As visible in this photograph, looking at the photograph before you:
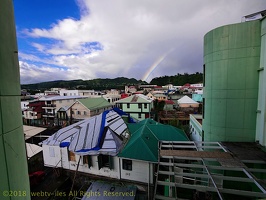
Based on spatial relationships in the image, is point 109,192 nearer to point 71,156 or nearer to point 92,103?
point 71,156

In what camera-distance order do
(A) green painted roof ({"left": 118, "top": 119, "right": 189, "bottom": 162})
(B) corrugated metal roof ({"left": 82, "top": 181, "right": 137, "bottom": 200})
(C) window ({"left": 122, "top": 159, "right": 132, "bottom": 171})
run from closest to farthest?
(B) corrugated metal roof ({"left": 82, "top": 181, "right": 137, "bottom": 200}) → (A) green painted roof ({"left": 118, "top": 119, "right": 189, "bottom": 162}) → (C) window ({"left": 122, "top": 159, "right": 132, "bottom": 171})

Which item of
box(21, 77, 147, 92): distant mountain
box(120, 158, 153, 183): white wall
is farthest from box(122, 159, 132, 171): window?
box(21, 77, 147, 92): distant mountain

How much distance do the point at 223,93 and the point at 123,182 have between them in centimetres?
893

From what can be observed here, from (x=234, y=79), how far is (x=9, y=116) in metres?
7.97

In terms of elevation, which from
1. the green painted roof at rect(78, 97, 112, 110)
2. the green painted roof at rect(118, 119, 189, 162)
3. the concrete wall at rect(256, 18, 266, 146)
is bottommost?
the green painted roof at rect(118, 119, 189, 162)

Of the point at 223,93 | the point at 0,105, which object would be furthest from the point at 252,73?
the point at 0,105

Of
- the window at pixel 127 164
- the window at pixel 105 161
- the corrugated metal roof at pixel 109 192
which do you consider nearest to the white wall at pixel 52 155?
the window at pixel 105 161

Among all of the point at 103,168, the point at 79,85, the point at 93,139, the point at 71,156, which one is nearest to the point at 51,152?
the point at 71,156

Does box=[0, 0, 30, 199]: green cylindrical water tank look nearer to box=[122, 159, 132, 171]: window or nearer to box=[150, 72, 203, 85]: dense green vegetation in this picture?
box=[122, 159, 132, 171]: window

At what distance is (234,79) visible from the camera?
6.31m

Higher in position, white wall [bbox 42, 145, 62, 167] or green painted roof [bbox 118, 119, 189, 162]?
green painted roof [bbox 118, 119, 189, 162]

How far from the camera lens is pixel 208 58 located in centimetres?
736

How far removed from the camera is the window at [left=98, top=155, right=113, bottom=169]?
1007 centimetres

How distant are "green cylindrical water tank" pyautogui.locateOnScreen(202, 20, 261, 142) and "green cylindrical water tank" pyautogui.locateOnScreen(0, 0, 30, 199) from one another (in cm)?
775
